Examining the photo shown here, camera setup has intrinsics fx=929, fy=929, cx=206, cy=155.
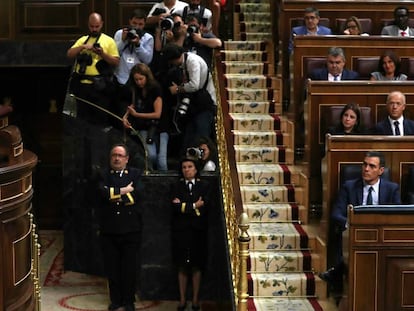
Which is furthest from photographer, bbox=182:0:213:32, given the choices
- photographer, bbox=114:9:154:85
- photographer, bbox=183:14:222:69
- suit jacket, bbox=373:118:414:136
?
suit jacket, bbox=373:118:414:136

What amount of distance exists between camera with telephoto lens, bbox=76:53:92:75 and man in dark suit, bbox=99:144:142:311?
1057mm

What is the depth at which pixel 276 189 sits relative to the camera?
632 cm

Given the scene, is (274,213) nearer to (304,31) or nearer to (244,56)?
(304,31)

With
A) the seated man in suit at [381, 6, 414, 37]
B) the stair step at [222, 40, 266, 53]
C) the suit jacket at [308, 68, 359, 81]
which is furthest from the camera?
the stair step at [222, 40, 266, 53]

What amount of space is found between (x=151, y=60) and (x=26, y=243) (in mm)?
2318

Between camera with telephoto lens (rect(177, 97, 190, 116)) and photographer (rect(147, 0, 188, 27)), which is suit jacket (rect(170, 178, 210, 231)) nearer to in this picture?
camera with telephoto lens (rect(177, 97, 190, 116))

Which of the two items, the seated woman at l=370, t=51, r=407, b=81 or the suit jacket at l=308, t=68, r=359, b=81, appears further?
the seated woman at l=370, t=51, r=407, b=81

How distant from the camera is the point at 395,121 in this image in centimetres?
596

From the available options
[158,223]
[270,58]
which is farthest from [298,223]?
[270,58]

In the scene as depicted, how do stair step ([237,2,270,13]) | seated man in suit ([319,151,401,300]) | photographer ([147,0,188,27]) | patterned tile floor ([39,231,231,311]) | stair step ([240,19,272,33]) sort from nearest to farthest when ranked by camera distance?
seated man in suit ([319,151,401,300]) < patterned tile floor ([39,231,231,311]) < photographer ([147,0,188,27]) < stair step ([240,19,272,33]) < stair step ([237,2,270,13])

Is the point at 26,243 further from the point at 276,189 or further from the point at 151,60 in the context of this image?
the point at 151,60

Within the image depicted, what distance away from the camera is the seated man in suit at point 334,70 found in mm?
6422

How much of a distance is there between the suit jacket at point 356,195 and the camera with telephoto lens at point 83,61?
261cm

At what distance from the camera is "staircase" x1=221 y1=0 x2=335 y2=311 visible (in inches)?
218
